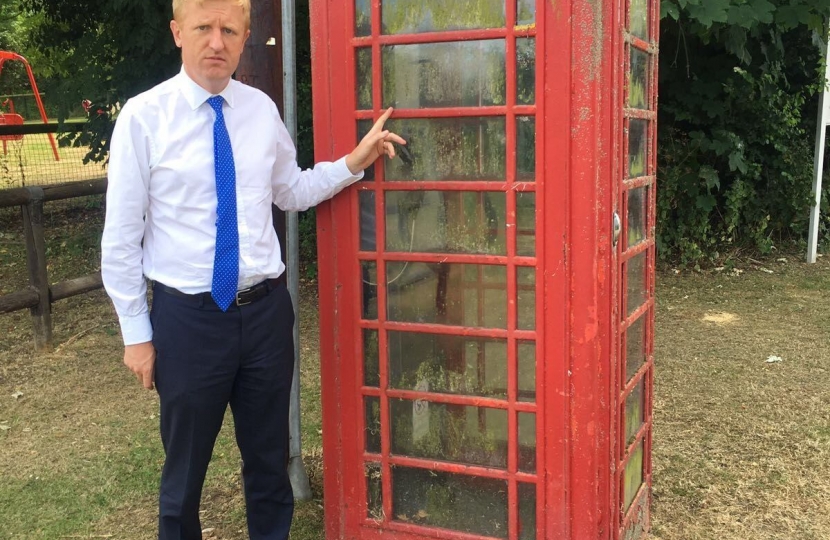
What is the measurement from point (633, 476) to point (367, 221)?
1.37 metres

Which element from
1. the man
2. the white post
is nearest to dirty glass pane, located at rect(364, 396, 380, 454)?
the man

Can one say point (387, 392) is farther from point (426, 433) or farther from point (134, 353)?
point (134, 353)

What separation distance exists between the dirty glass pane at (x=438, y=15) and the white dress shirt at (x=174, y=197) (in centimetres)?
53

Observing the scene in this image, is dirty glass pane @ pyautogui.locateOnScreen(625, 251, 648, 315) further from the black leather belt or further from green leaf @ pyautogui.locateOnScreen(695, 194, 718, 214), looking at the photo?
green leaf @ pyautogui.locateOnScreen(695, 194, 718, 214)

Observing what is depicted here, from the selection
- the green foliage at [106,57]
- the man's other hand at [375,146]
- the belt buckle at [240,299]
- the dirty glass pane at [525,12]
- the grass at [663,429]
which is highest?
the green foliage at [106,57]

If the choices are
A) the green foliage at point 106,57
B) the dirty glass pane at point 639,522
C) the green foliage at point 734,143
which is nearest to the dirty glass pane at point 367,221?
the dirty glass pane at point 639,522

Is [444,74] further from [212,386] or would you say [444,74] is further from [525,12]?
[212,386]

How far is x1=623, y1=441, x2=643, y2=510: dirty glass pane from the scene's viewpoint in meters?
2.99

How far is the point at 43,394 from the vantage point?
5.20m

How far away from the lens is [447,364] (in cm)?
279

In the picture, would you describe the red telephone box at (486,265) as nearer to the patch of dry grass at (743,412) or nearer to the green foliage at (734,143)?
the patch of dry grass at (743,412)

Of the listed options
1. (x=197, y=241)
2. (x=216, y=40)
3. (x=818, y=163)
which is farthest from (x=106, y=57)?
(x=818, y=163)

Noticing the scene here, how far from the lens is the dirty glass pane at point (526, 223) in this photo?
100 inches

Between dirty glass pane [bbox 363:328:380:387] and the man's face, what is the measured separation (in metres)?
0.96
